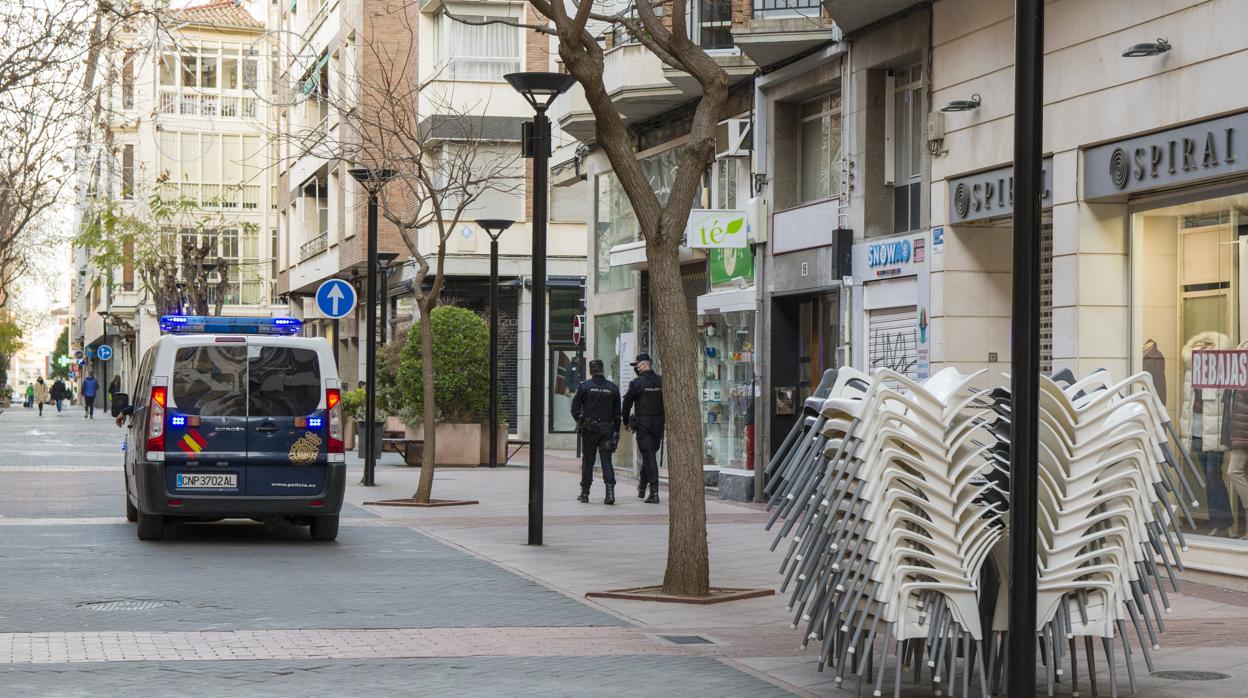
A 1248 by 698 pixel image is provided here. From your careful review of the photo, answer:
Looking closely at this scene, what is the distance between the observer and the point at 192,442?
51.9 ft

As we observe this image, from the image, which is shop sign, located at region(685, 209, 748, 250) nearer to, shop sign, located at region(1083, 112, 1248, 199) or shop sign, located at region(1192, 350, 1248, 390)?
shop sign, located at region(1083, 112, 1248, 199)

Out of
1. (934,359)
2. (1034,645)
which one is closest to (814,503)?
(1034,645)

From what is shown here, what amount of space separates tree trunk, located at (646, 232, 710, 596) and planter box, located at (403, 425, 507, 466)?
60.6 feet

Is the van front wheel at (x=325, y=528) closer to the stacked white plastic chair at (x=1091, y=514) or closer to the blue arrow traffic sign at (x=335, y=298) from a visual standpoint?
the stacked white plastic chair at (x=1091, y=514)

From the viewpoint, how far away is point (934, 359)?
59.3 ft

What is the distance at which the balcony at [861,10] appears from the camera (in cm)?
1844

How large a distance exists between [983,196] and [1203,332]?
3676 mm

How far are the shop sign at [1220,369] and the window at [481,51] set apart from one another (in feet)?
92.3

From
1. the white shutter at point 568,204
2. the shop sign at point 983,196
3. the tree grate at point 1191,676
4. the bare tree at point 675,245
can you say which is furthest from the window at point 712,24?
the white shutter at point 568,204

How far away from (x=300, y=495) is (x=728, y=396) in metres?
8.69

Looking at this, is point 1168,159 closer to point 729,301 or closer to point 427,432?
point 729,301

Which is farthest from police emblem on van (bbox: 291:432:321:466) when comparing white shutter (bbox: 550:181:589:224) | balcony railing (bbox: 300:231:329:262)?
balcony railing (bbox: 300:231:329:262)

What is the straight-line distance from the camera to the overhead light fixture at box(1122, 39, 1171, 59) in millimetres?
13766

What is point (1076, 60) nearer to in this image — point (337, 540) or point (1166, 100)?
point (1166, 100)
